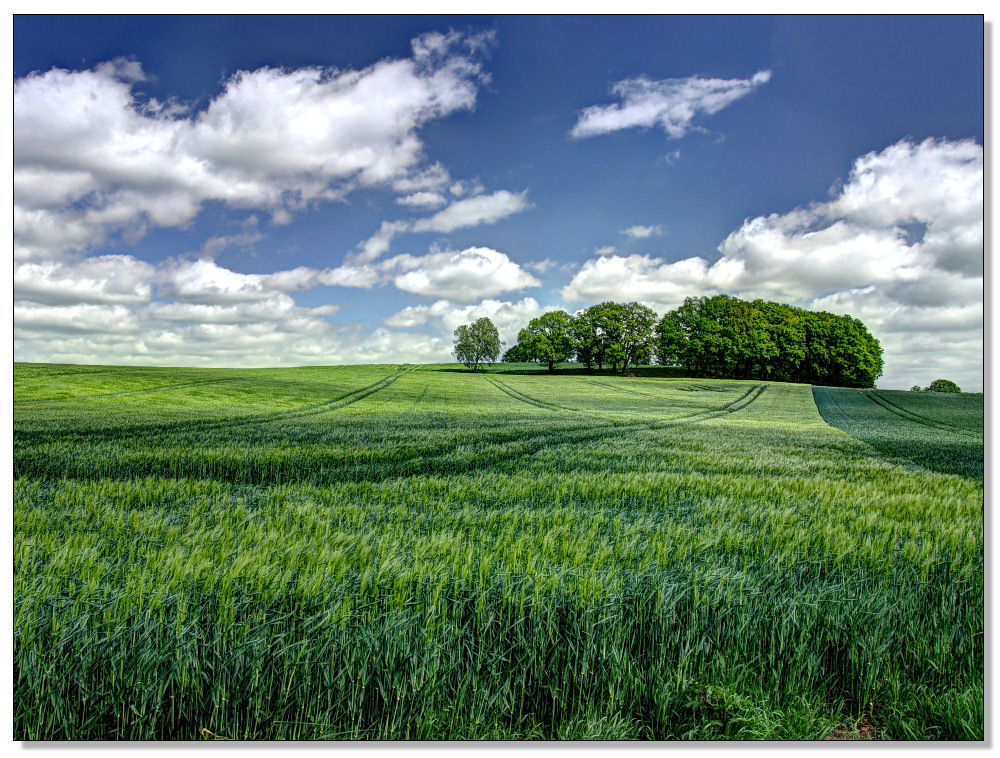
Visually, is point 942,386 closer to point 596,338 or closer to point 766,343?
point 766,343

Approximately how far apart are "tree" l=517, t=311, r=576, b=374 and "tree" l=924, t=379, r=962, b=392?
5.44 m

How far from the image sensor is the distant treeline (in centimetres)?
730

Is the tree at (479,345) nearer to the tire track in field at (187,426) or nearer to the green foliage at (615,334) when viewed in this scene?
the green foliage at (615,334)

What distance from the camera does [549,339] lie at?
10.6 metres

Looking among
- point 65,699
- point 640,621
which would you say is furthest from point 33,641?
point 640,621

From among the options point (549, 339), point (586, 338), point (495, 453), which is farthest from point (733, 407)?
point (495, 453)

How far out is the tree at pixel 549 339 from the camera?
9.56 m

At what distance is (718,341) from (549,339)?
3.48 m

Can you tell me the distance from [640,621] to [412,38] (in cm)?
466

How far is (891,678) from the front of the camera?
214 centimetres

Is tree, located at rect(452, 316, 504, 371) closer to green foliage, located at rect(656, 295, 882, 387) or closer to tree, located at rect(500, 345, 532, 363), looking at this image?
tree, located at rect(500, 345, 532, 363)

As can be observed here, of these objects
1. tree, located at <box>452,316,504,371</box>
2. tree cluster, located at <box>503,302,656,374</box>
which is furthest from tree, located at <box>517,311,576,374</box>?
tree, located at <box>452,316,504,371</box>

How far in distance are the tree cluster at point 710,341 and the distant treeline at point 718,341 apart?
0.05 ft

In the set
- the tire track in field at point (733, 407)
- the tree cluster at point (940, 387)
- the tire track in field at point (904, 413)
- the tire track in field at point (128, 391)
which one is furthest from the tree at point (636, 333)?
the tire track in field at point (128, 391)
